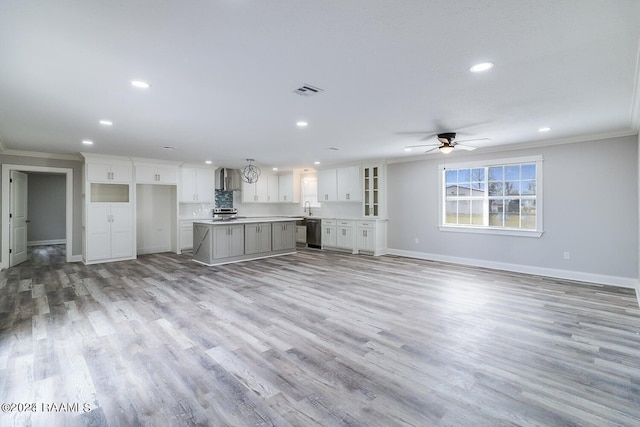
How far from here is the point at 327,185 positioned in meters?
9.21

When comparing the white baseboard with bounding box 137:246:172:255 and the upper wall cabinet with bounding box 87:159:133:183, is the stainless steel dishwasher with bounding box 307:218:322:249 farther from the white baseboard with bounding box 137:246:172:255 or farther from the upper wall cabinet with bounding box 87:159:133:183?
the upper wall cabinet with bounding box 87:159:133:183

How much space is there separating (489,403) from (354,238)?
20.5 feet

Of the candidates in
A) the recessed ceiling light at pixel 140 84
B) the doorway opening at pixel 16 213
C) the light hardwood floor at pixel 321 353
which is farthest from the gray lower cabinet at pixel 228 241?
the recessed ceiling light at pixel 140 84

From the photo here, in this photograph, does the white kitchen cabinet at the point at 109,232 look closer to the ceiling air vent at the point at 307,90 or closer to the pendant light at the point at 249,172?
the pendant light at the point at 249,172

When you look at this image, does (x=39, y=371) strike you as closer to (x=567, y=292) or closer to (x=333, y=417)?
(x=333, y=417)

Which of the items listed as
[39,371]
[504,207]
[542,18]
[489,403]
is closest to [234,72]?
[542,18]

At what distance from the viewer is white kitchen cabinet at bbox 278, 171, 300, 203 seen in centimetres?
1034

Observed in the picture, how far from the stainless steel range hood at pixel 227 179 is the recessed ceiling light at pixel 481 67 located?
7868 mm

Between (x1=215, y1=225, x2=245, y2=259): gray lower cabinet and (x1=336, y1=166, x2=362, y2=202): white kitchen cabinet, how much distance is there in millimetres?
3080

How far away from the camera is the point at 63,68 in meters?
2.53

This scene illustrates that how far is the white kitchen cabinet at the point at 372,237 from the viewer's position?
7.79 m

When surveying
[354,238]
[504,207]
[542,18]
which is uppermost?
[542,18]

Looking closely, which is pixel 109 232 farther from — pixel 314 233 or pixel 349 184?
pixel 349 184

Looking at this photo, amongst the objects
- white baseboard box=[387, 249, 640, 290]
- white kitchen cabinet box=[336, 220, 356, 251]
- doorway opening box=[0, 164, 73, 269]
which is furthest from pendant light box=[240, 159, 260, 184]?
white baseboard box=[387, 249, 640, 290]
